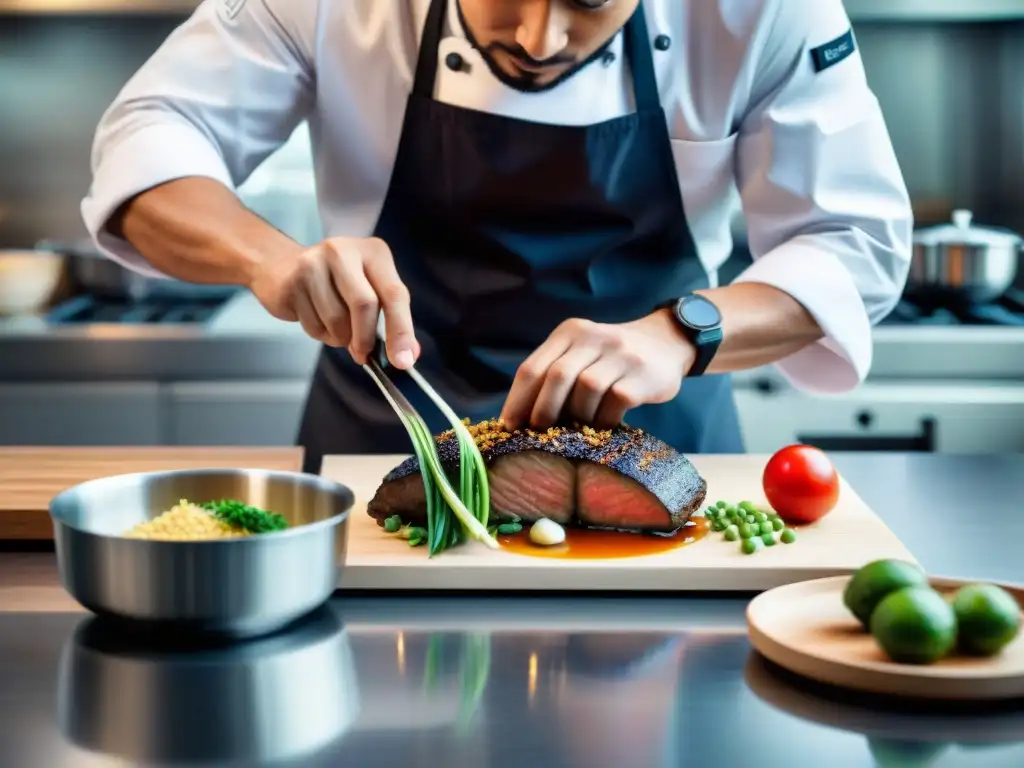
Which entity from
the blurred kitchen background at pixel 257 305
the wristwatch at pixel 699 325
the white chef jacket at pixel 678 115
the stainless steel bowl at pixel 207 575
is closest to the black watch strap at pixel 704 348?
the wristwatch at pixel 699 325

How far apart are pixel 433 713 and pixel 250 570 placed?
0.19 meters

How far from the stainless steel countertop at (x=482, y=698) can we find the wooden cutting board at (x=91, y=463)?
31 centimetres

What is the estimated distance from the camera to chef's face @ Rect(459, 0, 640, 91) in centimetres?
162

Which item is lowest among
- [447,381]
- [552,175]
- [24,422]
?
[24,422]

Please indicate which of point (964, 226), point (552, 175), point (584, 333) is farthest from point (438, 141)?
point (964, 226)

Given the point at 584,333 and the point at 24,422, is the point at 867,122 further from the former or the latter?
the point at 24,422

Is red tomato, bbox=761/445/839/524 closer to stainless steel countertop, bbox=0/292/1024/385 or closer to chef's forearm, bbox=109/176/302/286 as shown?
chef's forearm, bbox=109/176/302/286

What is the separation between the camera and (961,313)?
3371mm

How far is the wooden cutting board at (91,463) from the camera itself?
65.9 inches

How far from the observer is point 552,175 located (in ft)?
6.43

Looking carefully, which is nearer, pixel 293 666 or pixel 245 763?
pixel 245 763

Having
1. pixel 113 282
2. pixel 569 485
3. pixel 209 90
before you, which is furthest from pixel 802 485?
pixel 113 282

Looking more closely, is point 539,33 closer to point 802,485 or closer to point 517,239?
point 517,239

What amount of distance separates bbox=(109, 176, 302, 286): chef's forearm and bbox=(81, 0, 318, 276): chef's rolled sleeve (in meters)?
0.04
